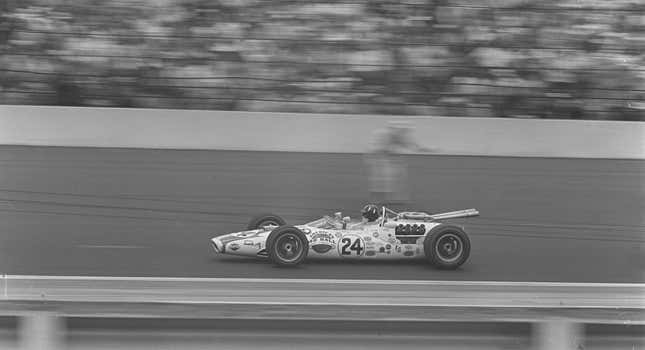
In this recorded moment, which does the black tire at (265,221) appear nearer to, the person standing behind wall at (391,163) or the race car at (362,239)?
the race car at (362,239)

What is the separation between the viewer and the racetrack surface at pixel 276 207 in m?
3.15

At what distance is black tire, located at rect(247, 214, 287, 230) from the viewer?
10.5ft

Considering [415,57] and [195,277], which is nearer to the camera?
[195,277]

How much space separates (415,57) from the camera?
3.40 m

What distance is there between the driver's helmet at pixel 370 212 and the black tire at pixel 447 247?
0.21m

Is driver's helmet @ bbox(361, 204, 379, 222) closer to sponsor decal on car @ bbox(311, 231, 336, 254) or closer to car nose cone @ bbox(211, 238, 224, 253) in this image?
sponsor decal on car @ bbox(311, 231, 336, 254)

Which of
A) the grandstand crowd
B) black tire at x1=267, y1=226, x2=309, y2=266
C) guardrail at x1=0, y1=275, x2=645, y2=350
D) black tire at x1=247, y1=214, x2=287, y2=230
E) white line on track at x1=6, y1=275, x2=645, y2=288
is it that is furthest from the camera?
the grandstand crowd

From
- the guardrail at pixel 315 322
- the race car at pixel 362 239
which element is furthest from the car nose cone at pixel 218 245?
the guardrail at pixel 315 322

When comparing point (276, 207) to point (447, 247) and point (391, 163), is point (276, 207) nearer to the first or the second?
point (391, 163)

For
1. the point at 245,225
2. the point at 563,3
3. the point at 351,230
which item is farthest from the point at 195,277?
the point at 563,3

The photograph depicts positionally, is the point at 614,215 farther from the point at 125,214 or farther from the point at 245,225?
the point at 125,214

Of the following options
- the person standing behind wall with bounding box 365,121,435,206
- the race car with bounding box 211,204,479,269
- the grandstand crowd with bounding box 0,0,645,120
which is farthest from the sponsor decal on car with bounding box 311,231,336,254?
the grandstand crowd with bounding box 0,0,645,120

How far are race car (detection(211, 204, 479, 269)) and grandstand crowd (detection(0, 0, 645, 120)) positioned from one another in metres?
0.46

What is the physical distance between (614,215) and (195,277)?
65.7 inches
